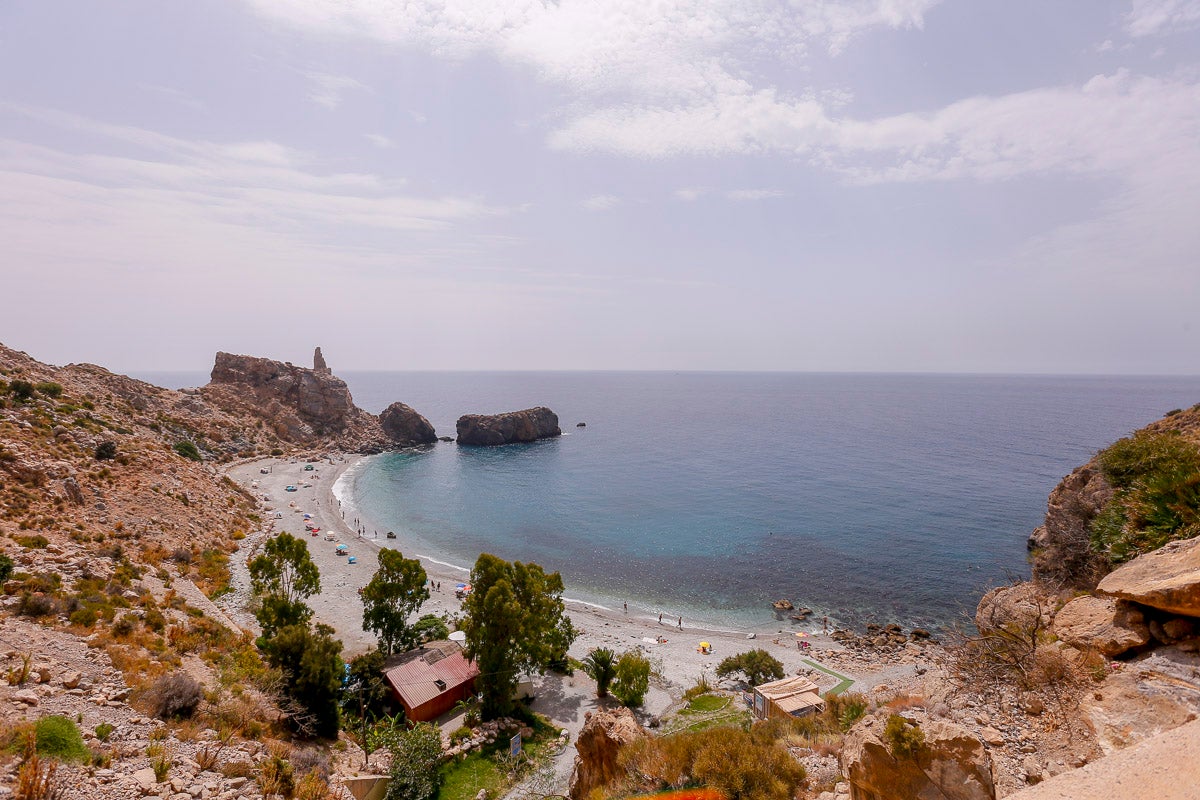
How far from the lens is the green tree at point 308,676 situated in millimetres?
18219

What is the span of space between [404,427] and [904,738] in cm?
10929

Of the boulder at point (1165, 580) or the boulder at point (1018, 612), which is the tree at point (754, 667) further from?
the boulder at point (1165, 580)

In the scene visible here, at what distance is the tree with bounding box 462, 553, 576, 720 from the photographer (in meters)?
22.3

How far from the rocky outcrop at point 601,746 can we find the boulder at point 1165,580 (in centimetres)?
1043

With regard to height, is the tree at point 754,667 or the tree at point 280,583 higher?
the tree at point 280,583

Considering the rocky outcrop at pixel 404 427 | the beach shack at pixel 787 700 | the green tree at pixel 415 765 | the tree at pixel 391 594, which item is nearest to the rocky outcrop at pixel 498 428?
the rocky outcrop at pixel 404 427

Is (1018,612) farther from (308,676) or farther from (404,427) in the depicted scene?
(404,427)

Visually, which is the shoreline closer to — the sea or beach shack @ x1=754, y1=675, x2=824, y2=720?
the sea

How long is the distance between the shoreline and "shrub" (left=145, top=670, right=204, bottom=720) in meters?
17.2

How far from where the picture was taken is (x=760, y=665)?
2920 cm

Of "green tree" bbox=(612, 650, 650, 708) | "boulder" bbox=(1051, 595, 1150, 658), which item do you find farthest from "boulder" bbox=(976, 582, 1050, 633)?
"green tree" bbox=(612, 650, 650, 708)

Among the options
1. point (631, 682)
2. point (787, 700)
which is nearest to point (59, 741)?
point (631, 682)

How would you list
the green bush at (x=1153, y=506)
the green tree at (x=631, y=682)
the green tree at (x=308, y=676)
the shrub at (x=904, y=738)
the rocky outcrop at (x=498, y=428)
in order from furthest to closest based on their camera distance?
the rocky outcrop at (x=498, y=428), the green tree at (x=631, y=682), the green tree at (x=308, y=676), the green bush at (x=1153, y=506), the shrub at (x=904, y=738)

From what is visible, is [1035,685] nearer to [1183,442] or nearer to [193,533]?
[1183,442]
